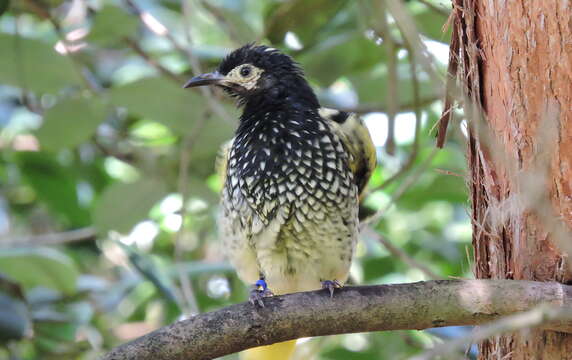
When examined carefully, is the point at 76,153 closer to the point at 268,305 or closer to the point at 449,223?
the point at 449,223

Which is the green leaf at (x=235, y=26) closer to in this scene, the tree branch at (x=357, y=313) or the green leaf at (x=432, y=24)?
the green leaf at (x=432, y=24)

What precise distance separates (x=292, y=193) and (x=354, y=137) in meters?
0.31

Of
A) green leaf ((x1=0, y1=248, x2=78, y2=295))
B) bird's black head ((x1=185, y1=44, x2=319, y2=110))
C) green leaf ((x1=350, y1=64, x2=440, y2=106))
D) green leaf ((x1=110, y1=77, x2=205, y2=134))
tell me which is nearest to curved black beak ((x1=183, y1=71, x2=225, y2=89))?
bird's black head ((x1=185, y1=44, x2=319, y2=110))

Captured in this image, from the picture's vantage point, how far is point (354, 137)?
8.34 ft

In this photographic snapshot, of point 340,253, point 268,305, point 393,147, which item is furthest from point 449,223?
point 268,305

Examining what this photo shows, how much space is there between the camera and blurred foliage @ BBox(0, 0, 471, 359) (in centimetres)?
299

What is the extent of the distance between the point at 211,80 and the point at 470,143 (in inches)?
42.1

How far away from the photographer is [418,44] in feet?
5.91

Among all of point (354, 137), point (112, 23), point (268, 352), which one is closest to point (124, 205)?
point (112, 23)

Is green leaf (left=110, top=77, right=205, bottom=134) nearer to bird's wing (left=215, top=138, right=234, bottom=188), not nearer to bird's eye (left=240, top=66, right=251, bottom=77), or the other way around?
bird's wing (left=215, top=138, right=234, bottom=188)

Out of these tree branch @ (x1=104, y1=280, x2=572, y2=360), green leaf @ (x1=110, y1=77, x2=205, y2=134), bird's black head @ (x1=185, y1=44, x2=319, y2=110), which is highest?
green leaf @ (x1=110, y1=77, x2=205, y2=134)

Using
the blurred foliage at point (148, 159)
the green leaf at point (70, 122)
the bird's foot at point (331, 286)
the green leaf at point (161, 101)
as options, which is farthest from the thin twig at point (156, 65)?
the bird's foot at point (331, 286)

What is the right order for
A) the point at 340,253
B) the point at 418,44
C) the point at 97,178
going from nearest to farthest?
the point at 418,44 < the point at 340,253 < the point at 97,178

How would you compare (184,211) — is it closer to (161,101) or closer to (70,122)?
(161,101)
